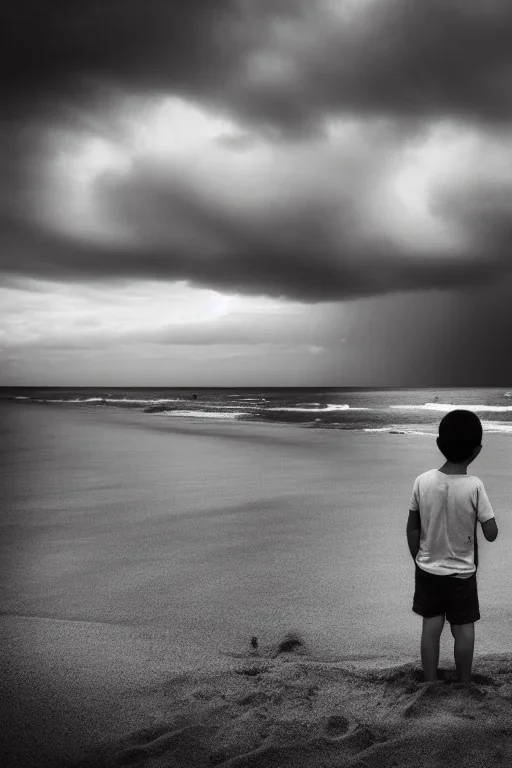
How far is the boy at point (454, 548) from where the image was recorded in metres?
3.22

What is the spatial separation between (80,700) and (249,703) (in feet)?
2.94

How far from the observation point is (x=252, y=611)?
13.9 feet

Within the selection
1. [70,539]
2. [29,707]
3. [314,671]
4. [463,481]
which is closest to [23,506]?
[70,539]

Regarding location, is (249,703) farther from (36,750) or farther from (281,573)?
(281,573)

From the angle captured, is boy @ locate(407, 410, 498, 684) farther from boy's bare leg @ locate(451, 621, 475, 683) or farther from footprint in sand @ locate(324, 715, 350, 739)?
footprint in sand @ locate(324, 715, 350, 739)

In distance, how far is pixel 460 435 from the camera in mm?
3236

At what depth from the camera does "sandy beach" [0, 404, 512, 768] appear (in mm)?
2688

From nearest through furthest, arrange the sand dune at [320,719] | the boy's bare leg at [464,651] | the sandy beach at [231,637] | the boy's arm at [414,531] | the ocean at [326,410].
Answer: the sand dune at [320,719] < the sandy beach at [231,637] < the boy's bare leg at [464,651] < the boy's arm at [414,531] < the ocean at [326,410]

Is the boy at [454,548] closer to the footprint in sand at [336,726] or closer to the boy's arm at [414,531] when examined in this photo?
the boy's arm at [414,531]

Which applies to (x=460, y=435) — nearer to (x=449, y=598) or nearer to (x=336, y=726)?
(x=449, y=598)

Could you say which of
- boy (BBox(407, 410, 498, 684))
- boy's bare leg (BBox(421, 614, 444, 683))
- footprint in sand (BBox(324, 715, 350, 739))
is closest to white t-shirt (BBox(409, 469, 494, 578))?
boy (BBox(407, 410, 498, 684))

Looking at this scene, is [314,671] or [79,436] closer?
[314,671]

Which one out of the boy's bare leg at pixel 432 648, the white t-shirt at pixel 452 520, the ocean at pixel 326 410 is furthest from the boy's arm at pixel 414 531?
the ocean at pixel 326 410

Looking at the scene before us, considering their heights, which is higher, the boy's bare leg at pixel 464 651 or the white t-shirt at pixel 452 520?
the white t-shirt at pixel 452 520
